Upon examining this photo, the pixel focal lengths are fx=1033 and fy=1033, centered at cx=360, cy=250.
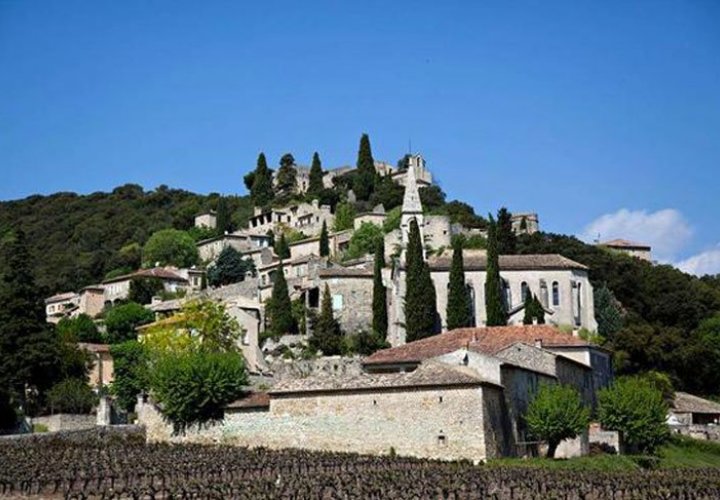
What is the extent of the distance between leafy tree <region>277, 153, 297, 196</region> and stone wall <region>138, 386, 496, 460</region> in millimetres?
86836

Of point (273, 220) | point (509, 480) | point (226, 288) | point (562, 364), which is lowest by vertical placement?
point (509, 480)

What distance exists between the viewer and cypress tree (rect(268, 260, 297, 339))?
79.8 meters

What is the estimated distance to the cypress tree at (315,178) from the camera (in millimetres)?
125781

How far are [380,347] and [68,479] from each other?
39624 mm

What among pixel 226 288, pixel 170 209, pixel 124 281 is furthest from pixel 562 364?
pixel 170 209

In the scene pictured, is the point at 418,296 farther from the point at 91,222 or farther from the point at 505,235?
the point at 91,222

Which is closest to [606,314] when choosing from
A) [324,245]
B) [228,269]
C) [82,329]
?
[324,245]

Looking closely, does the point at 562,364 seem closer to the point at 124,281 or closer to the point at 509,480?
the point at 509,480

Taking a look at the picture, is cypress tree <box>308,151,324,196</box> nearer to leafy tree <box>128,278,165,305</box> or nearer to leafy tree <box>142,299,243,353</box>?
leafy tree <box>128,278,165,305</box>

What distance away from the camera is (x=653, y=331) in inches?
3044

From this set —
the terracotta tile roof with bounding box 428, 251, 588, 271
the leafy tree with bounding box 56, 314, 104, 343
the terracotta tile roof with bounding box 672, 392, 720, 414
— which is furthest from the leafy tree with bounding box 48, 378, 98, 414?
the terracotta tile roof with bounding box 672, 392, 720, 414

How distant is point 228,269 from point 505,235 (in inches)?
1136

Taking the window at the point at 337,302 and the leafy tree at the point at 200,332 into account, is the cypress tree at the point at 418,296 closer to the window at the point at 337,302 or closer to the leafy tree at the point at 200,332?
the window at the point at 337,302

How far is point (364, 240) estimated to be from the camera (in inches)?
3949
